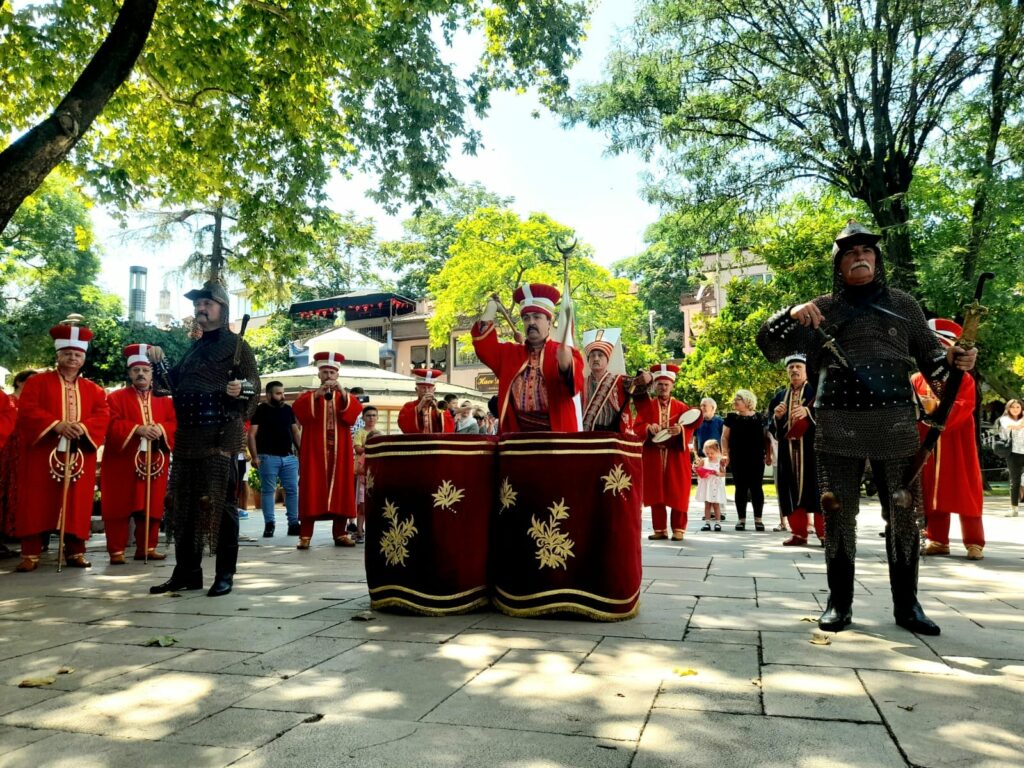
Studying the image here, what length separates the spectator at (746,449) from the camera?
11.2m

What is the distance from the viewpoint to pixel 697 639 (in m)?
4.09

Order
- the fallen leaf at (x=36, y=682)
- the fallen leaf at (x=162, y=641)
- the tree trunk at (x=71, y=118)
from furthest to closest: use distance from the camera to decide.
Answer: the tree trunk at (x=71, y=118) < the fallen leaf at (x=162, y=641) < the fallen leaf at (x=36, y=682)

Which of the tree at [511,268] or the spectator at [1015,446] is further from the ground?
the tree at [511,268]

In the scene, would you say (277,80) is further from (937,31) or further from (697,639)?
(937,31)

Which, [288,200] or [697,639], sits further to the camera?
[288,200]

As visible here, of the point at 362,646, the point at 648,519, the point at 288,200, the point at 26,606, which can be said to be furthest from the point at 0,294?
the point at 362,646

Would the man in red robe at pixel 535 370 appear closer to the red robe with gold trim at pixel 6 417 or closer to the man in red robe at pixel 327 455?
the man in red robe at pixel 327 455

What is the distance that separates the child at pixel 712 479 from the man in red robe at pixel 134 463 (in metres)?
7.17

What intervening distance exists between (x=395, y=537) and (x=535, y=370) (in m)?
1.50

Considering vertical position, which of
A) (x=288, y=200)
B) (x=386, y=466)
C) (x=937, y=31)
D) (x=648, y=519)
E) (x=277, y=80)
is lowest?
(x=648, y=519)

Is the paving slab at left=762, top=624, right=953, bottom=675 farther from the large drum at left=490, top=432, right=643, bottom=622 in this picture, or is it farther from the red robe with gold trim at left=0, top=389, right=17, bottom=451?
the red robe with gold trim at left=0, top=389, right=17, bottom=451

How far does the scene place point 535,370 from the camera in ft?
18.1

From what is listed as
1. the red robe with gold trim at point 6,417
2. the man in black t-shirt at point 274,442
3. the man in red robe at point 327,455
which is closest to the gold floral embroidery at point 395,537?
the man in red robe at point 327,455

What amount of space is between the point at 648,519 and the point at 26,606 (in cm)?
986
